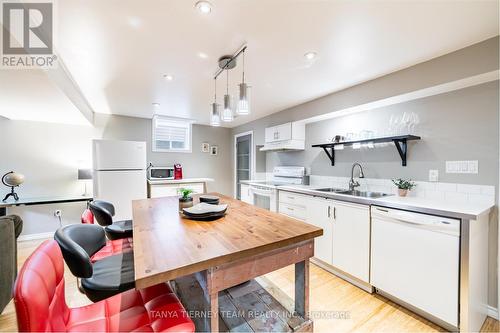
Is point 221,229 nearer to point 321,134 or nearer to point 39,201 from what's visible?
point 321,134

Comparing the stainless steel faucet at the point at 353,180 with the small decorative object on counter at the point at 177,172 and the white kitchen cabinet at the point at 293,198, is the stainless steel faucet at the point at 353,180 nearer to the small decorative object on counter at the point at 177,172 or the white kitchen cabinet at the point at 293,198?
the white kitchen cabinet at the point at 293,198

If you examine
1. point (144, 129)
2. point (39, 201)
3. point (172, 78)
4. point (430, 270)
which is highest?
point (172, 78)

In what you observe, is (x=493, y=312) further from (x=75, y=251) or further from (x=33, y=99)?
(x=33, y=99)

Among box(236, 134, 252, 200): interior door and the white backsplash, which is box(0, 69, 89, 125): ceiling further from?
the white backsplash

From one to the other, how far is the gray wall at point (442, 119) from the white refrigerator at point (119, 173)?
128 inches

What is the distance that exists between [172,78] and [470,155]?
3.14 meters

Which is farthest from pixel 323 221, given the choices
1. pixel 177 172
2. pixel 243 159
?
pixel 177 172

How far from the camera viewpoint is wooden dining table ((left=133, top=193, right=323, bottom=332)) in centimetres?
90

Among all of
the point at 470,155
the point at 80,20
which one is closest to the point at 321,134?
the point at 470,155

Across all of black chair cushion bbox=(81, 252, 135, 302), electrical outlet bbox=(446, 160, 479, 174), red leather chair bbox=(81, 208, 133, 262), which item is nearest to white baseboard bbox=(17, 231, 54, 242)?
red leather chair bbox=(81, 208, 133, 262)

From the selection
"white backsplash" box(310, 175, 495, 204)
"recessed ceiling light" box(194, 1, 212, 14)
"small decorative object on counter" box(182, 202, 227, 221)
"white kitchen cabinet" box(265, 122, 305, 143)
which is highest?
"recessed ceiling light" box(194, 1, 212, 14)

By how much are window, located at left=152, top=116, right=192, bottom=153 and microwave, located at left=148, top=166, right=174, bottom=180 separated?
1.80ft

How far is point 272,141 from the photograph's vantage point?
3969 mm

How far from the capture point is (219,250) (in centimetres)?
103
